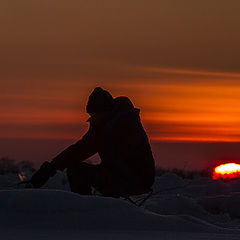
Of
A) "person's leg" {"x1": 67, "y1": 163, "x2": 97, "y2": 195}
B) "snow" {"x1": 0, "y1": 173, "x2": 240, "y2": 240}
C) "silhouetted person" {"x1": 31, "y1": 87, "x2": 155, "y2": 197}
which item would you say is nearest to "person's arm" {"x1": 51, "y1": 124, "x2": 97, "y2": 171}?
"silhouetted person" {"x1": 31, "y1": 87, "x2": 155, "y2": 197}

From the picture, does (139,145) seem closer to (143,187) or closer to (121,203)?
(143,187)

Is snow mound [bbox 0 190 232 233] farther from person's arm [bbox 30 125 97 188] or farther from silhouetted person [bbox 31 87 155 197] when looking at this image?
silhouetted person [bbox 31 87 155 197]

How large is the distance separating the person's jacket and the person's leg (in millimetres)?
102

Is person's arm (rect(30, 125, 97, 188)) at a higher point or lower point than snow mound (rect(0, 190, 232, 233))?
higher

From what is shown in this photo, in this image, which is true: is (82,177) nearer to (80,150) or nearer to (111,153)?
(80,150)

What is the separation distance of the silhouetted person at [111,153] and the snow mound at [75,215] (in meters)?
1.78

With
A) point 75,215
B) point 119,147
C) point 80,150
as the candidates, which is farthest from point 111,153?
point 75,215

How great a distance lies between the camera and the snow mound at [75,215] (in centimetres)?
518

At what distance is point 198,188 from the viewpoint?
13.1 m

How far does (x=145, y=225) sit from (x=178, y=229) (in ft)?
0.89

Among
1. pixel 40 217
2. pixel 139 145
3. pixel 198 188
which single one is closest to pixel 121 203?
pixel 40 217

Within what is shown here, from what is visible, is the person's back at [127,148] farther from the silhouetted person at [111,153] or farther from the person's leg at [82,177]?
the person's leg at [82,177]

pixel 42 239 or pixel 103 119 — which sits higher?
pixel 103 119

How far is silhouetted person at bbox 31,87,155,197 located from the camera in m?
7.50
